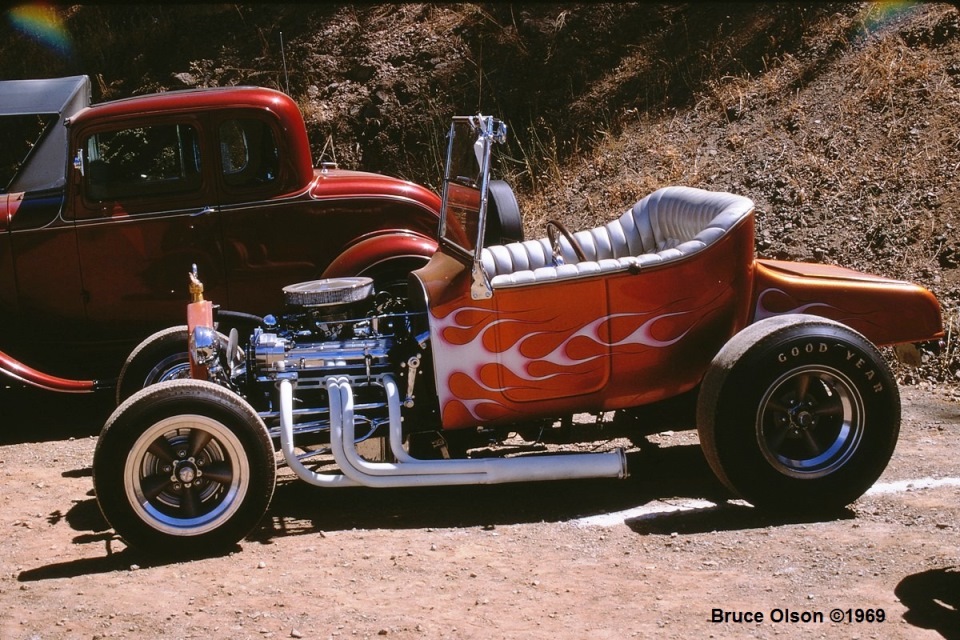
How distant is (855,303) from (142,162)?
472 cm

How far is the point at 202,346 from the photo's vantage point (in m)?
5.38

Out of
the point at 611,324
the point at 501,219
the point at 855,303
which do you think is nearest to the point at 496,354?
the point at 611,324

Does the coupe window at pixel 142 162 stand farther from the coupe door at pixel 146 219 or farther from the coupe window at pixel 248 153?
the coupe window at pixel 248 153

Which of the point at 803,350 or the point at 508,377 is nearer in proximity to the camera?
the point at 803,350

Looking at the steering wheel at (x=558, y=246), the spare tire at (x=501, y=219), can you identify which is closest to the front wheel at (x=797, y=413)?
the steering wheel at (x=558, y=246)

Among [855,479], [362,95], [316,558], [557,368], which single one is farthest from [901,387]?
[362,95]

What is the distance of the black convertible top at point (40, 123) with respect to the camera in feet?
26.4

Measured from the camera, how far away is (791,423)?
5105mm

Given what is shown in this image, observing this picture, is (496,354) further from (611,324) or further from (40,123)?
(40,123)

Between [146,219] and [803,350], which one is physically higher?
[146,219]

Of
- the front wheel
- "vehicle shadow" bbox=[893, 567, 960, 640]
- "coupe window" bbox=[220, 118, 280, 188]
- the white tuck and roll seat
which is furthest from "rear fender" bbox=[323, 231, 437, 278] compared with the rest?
"vehicle shadow" bbox=[893, 567, 960, 640]

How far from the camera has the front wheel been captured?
16.4ft

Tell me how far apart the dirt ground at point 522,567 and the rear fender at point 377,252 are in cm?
181

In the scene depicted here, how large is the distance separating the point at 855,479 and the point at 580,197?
248 inches
